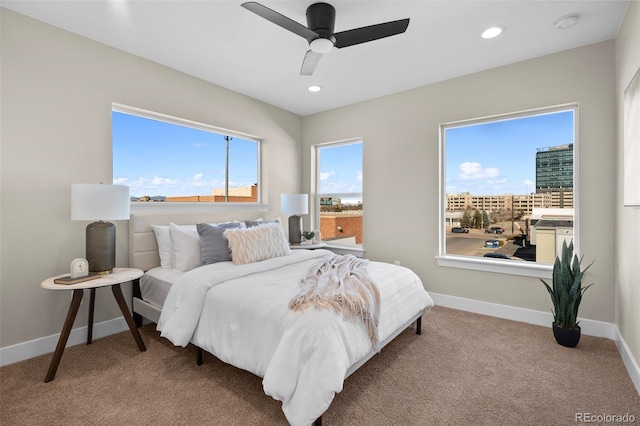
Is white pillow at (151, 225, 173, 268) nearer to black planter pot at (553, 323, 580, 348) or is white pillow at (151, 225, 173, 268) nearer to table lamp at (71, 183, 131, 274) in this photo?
table lamp at (71, 183, 131, 274)

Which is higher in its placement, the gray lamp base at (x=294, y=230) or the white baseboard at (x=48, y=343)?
the gray lamp base at (x=294, y=230)

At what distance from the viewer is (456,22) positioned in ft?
8.30

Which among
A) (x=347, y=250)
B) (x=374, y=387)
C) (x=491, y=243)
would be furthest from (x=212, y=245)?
(x=491, y=243)

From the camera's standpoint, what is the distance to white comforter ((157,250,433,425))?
1580 mm

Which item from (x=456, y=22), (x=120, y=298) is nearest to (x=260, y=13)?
(x=456, y=22)

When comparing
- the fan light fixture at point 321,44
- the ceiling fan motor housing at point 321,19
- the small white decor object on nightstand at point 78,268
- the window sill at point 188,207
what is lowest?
the small white decor object on nightstand at point 78,268

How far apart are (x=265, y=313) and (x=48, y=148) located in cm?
230

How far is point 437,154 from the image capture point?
3.79 meters

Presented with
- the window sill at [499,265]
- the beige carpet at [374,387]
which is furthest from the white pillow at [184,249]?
the window sill at [499,265]

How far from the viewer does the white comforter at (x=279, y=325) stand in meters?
1.58

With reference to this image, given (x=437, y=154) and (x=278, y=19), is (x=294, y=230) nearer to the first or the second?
(x=437, y=154)

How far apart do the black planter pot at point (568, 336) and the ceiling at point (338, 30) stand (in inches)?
99.8

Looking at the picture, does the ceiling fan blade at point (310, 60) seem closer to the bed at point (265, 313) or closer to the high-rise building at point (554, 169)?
the bed at point (265, 313)

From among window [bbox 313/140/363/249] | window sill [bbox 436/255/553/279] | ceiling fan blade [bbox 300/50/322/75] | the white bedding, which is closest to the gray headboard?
the white bedding
